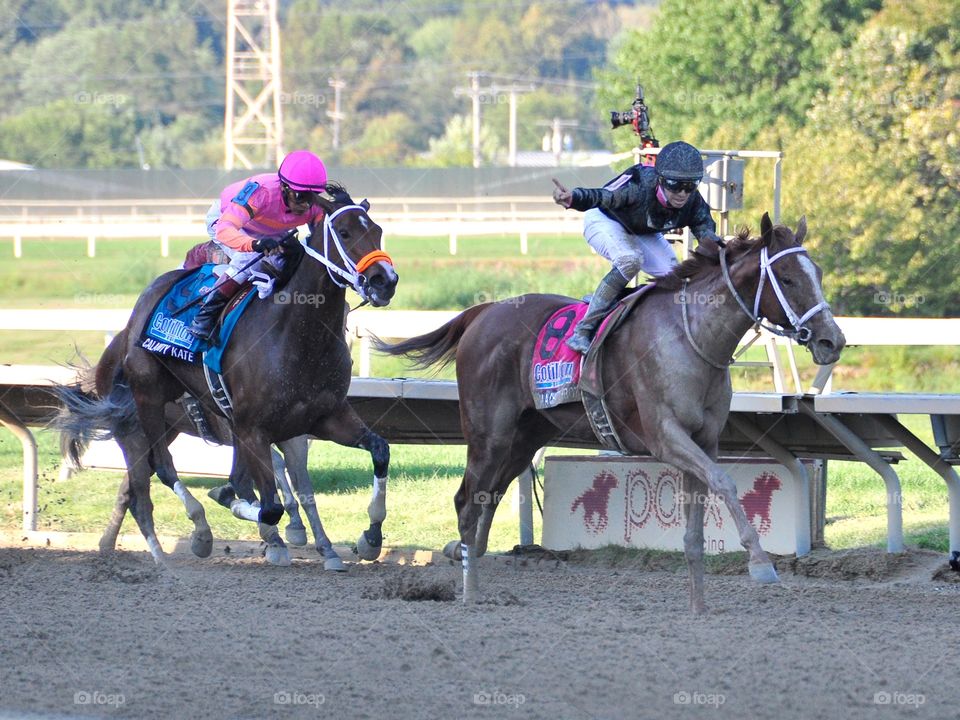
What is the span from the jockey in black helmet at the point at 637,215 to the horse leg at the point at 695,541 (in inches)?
33.5

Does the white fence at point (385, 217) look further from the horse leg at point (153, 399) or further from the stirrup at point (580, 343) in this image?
the stirrup at point (580, 343)

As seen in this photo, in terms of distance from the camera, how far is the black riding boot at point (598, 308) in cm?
675

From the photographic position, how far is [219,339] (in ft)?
24.9

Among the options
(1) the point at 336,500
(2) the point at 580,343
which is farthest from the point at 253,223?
(1) the point at 336,500

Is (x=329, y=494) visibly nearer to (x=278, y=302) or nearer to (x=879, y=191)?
(x=278, y=302)

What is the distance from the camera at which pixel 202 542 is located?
7812 mm

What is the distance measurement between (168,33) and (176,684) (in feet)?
247

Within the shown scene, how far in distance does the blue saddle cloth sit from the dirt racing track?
45.6 inches

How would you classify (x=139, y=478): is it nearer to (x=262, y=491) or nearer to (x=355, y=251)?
(x=262, y=491)

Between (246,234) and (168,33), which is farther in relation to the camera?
(168,33)

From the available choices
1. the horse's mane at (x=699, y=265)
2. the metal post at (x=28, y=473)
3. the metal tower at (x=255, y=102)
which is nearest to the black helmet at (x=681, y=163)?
the horse's mane at (x=699, y=265)

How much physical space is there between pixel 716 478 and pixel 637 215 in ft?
5.17

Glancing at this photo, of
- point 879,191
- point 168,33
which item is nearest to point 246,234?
point 879,191

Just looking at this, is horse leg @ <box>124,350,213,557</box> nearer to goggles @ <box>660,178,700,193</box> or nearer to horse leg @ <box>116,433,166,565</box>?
horse leg @ <box>116,433,166,565</box>
